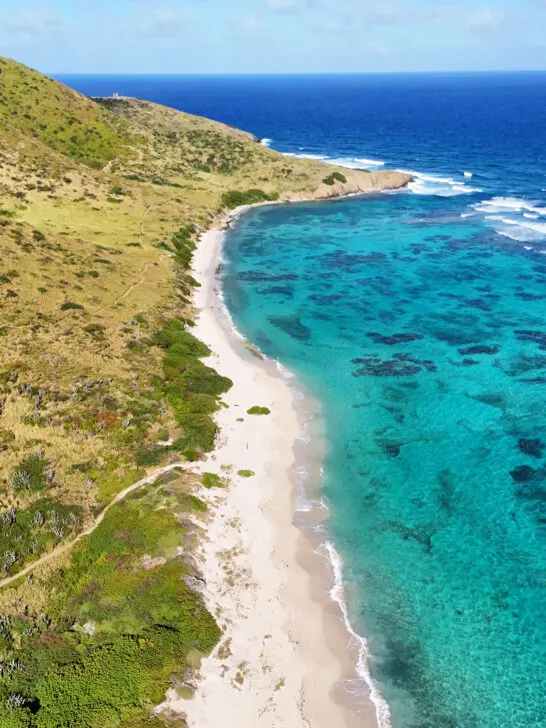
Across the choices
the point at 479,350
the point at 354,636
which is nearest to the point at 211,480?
the point at 354,636

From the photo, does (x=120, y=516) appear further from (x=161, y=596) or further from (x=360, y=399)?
(x=360, y=399)

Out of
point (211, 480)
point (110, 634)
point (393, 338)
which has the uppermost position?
point (393, 338)

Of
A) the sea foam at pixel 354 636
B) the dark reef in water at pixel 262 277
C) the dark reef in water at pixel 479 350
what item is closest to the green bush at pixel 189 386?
the sea foam at pixel 354 636

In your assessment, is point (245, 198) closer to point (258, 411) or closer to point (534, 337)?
point (534, 337)

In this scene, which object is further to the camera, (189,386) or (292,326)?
(292,326)

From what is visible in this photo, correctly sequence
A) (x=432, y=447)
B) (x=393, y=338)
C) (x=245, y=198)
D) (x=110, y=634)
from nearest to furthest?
(x=110, y=634)
(x=432, y=447)
(x=393, y=338)
(x=245, y=198)

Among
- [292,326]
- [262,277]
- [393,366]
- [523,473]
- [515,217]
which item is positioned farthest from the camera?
[515,217]

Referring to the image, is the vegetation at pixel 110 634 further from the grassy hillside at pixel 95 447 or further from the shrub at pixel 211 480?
the shrub at pixel 211 480
